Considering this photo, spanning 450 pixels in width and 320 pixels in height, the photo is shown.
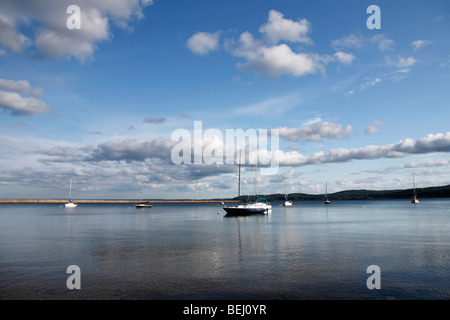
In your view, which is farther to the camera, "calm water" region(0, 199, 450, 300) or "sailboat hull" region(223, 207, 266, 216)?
"sailboat hull" region(223, 207, 266, 216)

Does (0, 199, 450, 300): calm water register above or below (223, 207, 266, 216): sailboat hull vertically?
above

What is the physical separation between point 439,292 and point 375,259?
936 centimetres

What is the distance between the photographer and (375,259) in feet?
90.3

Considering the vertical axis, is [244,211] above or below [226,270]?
below

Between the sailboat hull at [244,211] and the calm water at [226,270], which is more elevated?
the calm water at [226,270]

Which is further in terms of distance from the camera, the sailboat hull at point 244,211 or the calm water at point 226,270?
the sailboat hull at point 244,211

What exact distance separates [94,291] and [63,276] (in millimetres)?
5080

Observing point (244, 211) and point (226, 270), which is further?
point (244, 211)

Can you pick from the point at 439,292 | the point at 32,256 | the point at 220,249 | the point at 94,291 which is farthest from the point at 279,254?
the point at 32,256
